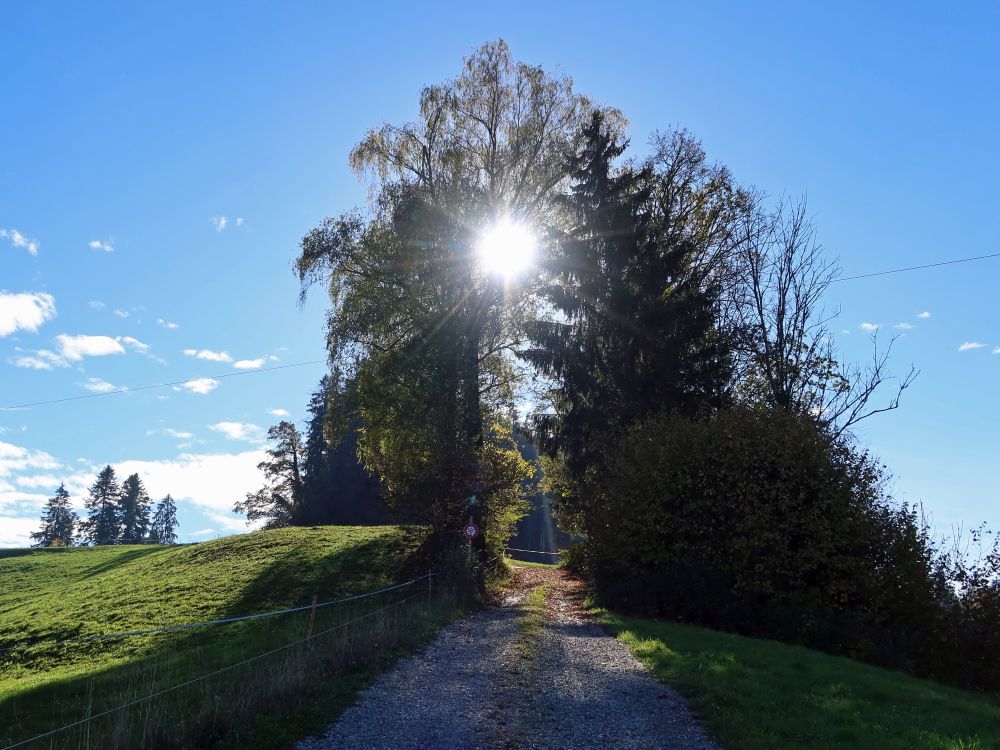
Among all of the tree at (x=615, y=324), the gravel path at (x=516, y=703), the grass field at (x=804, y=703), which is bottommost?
the grass field at (x=804, y=703)

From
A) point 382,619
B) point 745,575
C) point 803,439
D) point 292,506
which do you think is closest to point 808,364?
point 803,439

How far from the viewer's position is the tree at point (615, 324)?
2608 cm

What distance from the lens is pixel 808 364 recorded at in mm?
30531

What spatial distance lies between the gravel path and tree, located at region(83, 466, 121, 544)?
344 ft

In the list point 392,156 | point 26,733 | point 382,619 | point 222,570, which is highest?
point 392,156

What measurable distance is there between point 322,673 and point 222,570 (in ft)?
69.6

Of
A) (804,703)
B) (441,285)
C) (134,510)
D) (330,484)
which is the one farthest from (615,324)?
(134,510)

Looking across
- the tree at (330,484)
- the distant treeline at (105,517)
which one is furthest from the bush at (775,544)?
the distant treeline at (105,517)

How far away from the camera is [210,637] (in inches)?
754

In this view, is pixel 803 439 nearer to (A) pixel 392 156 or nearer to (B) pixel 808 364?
(B) pixel 808 364

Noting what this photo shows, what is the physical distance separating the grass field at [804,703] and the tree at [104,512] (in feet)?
353

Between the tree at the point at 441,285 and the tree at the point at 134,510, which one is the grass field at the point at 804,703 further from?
the tree at the point at 134,510

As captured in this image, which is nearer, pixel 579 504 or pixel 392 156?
pixel 579 504

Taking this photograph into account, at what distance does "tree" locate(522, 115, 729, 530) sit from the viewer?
26.1 metres
